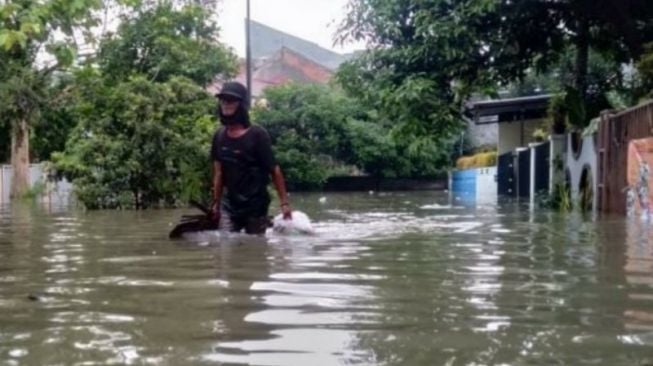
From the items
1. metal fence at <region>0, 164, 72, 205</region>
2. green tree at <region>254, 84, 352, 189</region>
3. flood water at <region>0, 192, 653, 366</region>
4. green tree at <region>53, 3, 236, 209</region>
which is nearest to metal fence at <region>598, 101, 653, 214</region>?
flood water at <region>0, 192, 653, 366</region>

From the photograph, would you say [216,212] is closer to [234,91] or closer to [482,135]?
[234,91]

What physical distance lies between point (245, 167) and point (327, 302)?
4630 millimetres

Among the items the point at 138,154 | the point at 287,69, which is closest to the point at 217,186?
the point at 138,154

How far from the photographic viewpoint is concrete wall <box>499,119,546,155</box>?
34438 millimetres

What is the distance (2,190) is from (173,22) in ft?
29.0

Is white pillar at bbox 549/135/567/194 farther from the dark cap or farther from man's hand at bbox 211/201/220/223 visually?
the dark cap

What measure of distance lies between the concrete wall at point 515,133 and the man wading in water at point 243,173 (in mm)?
26022

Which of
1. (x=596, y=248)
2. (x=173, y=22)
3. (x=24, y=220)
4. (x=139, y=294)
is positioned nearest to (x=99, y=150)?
(x=24, y=220)

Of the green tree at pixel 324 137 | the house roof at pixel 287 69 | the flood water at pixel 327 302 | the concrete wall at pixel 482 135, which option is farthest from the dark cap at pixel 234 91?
the house roof at pixel 287 69

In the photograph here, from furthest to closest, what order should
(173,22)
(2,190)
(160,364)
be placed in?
(2,190) < (173,22) < (160,364)

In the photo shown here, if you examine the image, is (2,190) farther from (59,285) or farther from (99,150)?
(59,285)

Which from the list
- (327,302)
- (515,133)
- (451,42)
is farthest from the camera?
(515,133)

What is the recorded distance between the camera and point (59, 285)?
5613mm

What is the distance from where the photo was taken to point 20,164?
3070 cm
